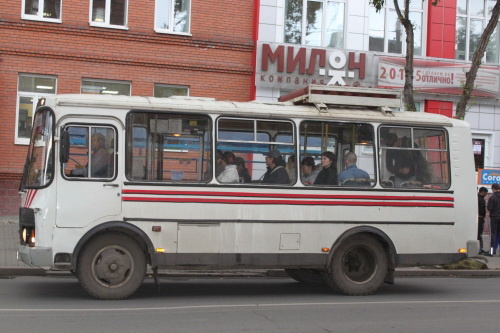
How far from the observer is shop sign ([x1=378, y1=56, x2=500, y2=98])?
2180cm

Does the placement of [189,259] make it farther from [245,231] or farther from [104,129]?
[104,129]

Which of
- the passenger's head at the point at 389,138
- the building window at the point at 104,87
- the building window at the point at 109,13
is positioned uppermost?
the building window at the point at 109,13

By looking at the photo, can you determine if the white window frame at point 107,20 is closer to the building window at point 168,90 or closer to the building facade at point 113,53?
the building facade at point 113,53

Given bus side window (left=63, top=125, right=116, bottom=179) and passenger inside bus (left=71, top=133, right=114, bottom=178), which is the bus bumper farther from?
passenger inside bus (left=71, top=133, right=114, bottom=178)

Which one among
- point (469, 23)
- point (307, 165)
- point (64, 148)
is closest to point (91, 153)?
point (64, 148)

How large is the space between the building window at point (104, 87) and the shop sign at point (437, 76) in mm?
7211

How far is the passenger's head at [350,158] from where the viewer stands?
11.4 metres

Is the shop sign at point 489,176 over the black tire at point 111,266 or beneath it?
over

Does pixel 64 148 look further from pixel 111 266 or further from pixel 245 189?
pixel 245 189

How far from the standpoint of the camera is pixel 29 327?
815cm

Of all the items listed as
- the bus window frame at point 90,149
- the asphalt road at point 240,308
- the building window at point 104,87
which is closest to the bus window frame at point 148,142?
the bus window frame at point 90,149

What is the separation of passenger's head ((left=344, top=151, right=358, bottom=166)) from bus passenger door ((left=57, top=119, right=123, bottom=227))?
3422 millimetres

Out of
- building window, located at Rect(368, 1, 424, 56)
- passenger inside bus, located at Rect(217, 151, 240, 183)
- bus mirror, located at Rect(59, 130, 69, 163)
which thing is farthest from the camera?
building window, located at Rect(368, 1, 424, 56)

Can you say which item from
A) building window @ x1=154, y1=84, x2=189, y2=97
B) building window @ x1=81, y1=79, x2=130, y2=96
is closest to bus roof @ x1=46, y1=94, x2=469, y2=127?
building window @ x1=81, y1=79, x2=130, y2=96
